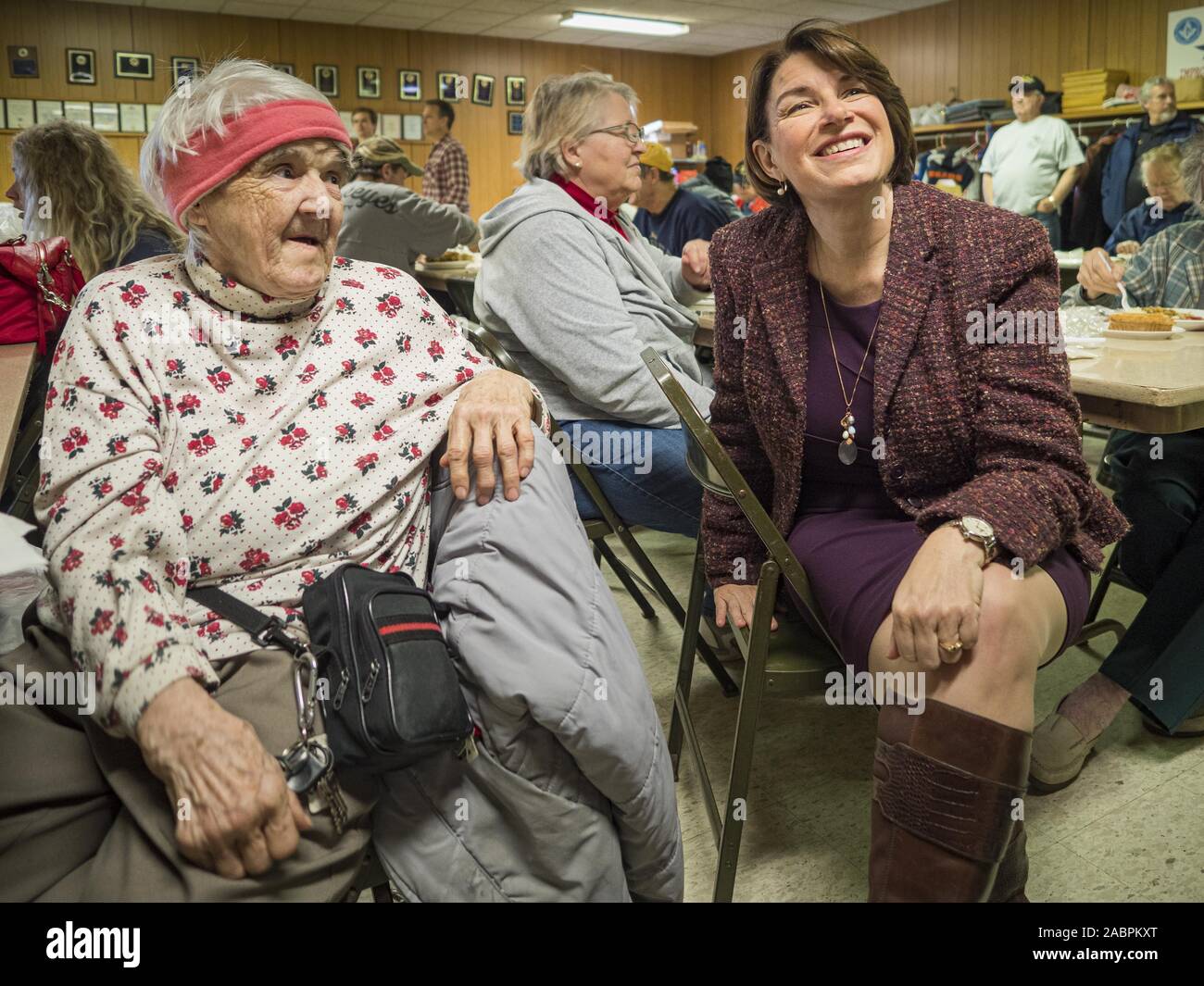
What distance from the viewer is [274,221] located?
4.46ft

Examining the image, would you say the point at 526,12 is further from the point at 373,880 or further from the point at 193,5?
the point at 373,880

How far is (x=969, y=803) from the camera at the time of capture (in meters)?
1.23

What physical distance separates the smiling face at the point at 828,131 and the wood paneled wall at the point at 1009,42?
6972 millimetres

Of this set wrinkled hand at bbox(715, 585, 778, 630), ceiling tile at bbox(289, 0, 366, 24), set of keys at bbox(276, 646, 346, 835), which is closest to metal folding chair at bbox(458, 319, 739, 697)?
wrinkled hand at bbox(715, 585, 778, 630)

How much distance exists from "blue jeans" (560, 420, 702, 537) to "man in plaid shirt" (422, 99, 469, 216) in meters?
6.14

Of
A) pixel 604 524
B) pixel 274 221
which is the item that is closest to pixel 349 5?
pixel 604 524

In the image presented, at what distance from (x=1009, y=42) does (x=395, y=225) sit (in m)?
7.31

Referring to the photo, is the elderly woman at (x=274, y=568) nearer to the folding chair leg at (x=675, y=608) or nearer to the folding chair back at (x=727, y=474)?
the folding chair back at (x=727, y=474)

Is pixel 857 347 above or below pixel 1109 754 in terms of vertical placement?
above

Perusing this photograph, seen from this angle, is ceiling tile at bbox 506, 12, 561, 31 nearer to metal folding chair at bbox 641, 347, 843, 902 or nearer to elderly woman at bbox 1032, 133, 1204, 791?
elderly woman at bbox 1032, 133, 1204, 791

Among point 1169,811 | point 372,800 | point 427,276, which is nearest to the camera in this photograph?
point 372,800
